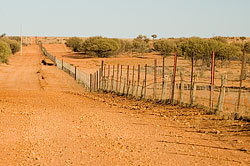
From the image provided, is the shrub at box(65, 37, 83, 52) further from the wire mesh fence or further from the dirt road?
the dirt road

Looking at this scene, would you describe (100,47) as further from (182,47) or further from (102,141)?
(102,141)

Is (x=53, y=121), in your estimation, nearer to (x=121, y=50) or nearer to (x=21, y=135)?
(x=21, y=135)

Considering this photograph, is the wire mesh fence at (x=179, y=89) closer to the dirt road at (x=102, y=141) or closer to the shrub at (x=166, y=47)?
the dirt road at (x=102, y=141)

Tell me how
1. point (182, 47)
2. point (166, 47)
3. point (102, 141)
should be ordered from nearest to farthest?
point (102, 141) < point (182, 47) < point (166, 47)

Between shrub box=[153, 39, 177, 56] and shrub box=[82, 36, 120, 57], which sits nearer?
shrub box=[153, 39, 177, 56]

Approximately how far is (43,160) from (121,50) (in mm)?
89767

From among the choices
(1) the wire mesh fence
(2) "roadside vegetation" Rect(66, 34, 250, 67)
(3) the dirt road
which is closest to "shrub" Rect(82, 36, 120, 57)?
(2) "roadside vegetation" Rect(66, 34, 250, 67)

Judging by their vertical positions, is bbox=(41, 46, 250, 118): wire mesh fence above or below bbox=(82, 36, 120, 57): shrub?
below

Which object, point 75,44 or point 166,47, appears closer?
point 166,47

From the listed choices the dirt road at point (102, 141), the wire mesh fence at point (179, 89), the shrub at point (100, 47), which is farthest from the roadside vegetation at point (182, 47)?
the dirt road at point (102, 141)

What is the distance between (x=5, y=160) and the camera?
283 inches

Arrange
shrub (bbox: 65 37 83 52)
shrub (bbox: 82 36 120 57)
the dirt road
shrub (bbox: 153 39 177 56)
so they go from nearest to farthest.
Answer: the dirt road
shrub (bbox: 153 39 177 56)
shrub (bbox: 82 36 120 57)
shrub (bbox: 65 37 83 52)

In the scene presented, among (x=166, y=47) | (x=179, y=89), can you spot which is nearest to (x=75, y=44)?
(x=166, y=47)

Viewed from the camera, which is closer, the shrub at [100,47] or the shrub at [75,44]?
the shrub at [100,47]
